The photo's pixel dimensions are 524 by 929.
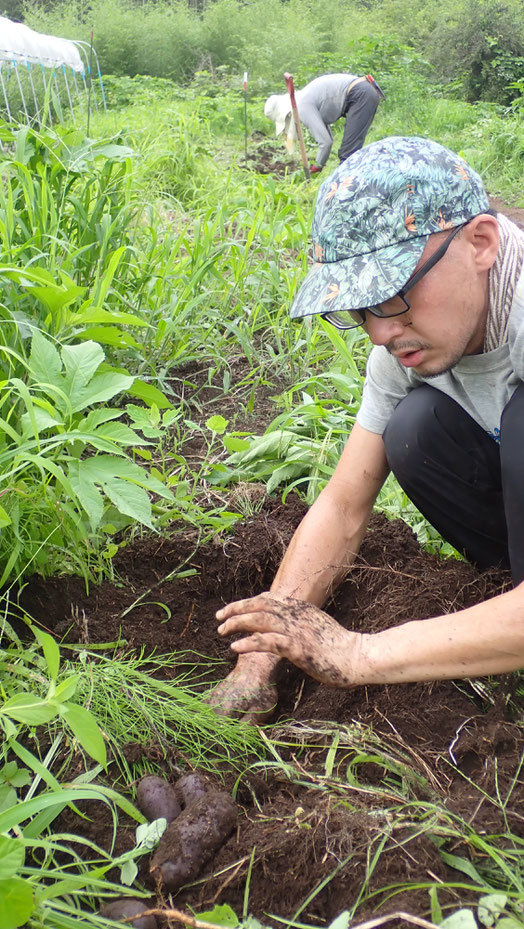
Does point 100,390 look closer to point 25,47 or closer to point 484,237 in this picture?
point 484,237

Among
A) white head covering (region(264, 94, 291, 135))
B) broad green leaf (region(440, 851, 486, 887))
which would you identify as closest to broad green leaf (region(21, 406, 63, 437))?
broad green leaf (region(440, 851, 486, 887))

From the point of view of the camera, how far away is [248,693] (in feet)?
5.54

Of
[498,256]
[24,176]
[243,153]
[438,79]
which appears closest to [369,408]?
[498,256]

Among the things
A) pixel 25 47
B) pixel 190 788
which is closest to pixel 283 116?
pixel 25 47

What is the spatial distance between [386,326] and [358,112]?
299 inches

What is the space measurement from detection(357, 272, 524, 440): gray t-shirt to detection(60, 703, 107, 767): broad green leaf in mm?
1019

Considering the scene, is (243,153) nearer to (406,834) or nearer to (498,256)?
(498,256)

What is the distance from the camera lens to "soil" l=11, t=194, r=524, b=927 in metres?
1.21

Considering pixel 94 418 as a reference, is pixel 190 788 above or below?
below

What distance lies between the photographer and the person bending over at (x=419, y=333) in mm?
1381

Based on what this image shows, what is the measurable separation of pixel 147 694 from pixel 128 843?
0.27 metres

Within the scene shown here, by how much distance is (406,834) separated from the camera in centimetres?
124

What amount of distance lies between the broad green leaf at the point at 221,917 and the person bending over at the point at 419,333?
43 cm

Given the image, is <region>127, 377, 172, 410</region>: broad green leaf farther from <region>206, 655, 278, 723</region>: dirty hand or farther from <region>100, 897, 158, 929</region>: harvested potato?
<region>100, 897, 158, 929</region>: harvested potato
